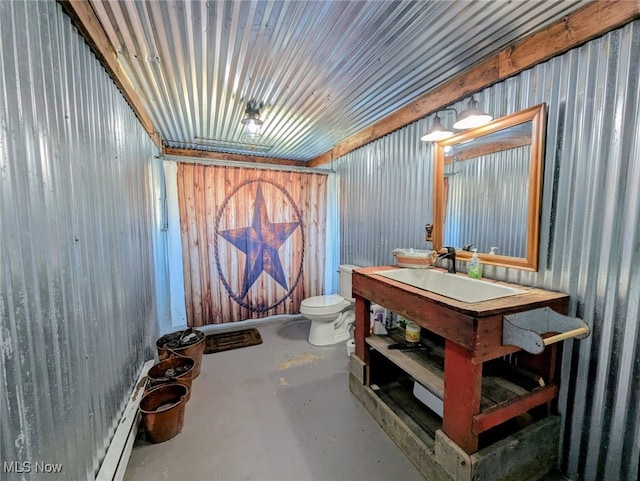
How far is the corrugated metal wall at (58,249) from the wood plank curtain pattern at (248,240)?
1459mm

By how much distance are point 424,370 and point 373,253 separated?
5.12 feet

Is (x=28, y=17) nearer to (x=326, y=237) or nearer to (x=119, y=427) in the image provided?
(x=119, y=427)

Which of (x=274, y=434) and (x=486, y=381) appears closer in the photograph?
(x=486, y=381)

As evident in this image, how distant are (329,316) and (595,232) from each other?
2.18 metres

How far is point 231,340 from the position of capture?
3.09 m

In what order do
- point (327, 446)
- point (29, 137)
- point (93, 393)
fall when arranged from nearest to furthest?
1. point (29, 137)
2. point (93, 393)
3. point (327, 446)

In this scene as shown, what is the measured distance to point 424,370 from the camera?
1662 millimetres

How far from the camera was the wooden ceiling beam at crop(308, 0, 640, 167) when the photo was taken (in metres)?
1.22

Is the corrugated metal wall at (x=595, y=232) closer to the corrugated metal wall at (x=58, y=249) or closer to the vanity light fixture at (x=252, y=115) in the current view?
the vanity light fixture at (x=252, y=115)

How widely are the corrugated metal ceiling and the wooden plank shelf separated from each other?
6.35 feet

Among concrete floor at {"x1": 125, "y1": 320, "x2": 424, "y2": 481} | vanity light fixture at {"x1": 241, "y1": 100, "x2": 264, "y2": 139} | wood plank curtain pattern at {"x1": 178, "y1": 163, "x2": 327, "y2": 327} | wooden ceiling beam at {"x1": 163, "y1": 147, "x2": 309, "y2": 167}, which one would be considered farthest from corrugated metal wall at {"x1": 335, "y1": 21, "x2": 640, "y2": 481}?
wooden ceiling beam at {"x1": 163, "y1": 147, "x2": 309, "y2": 167}

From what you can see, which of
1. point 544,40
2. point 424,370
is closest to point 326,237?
point 424,370

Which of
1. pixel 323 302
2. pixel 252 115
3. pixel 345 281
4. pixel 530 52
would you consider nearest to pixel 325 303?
pixel 323 302

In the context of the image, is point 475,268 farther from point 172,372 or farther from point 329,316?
point 172,372
